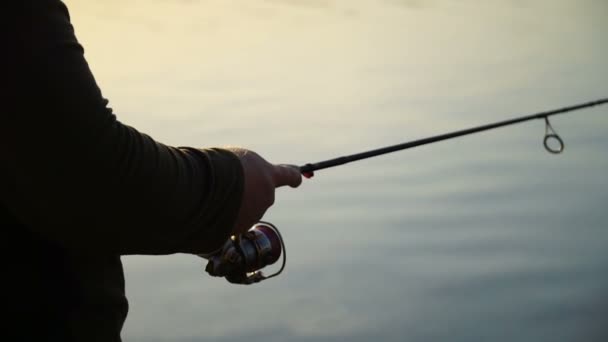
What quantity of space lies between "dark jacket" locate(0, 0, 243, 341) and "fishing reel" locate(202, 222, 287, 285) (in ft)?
2.68

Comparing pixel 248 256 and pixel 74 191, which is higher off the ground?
pixel 248 256

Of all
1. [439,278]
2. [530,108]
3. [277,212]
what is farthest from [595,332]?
[530,108]

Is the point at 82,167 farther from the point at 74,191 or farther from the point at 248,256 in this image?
the point at 248,256

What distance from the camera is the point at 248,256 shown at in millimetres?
2193

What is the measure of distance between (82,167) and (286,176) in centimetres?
64

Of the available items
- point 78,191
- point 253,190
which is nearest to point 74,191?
point 78,191

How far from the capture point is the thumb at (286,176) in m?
1.55

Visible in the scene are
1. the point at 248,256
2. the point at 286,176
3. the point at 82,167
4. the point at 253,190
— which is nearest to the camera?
the point at 82,167

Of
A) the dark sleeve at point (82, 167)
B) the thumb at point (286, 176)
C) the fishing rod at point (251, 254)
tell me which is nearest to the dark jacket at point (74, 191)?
the dark sleeve at point (82, 167)

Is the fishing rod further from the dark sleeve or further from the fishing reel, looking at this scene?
the dark sleeve

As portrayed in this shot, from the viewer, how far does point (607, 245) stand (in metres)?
9.73

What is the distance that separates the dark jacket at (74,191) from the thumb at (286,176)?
27 cm

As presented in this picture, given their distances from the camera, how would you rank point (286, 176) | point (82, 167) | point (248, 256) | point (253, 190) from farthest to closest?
point (248, 256) → point (286, 176) → point (253, 190) → point (82, 167)

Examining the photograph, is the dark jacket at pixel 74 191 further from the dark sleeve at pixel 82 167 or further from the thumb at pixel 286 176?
the thumb at pixel 286 176
